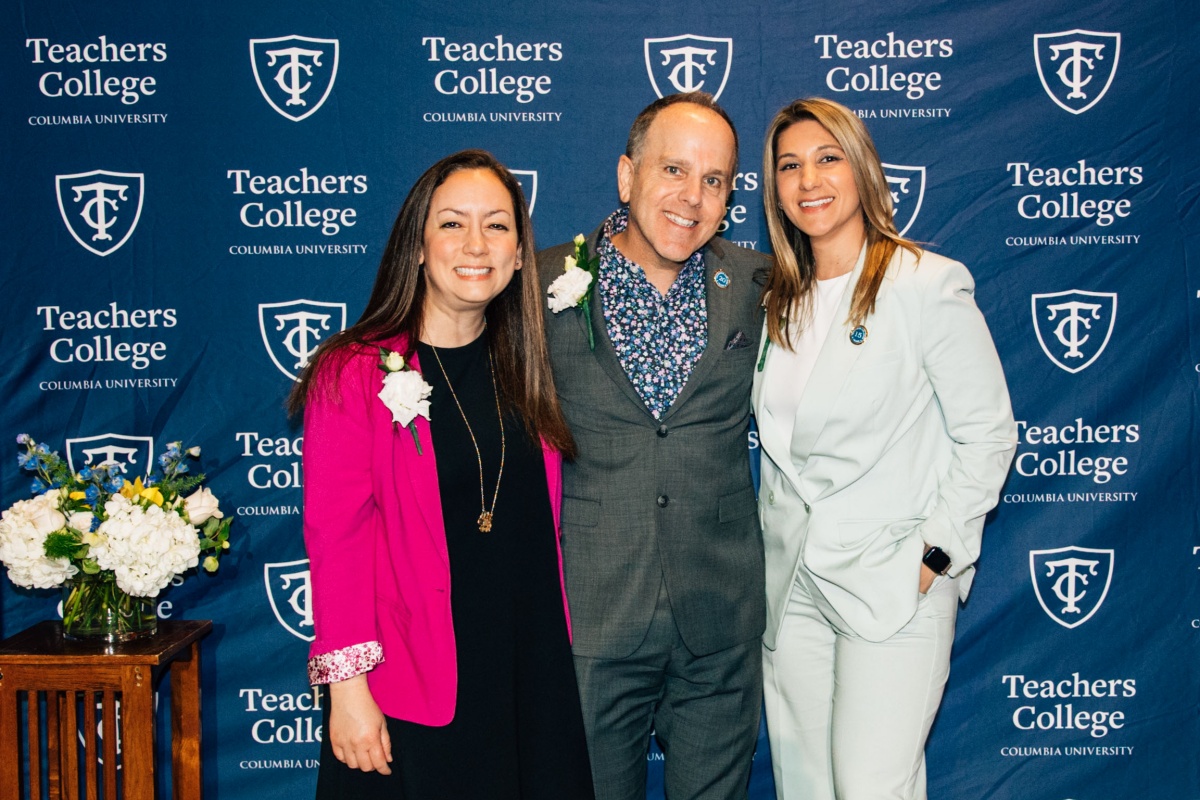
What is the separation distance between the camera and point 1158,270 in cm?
309

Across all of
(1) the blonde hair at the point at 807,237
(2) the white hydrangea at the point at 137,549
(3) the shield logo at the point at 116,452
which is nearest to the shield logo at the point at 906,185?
(1) the blonde hair at the point at 807,237

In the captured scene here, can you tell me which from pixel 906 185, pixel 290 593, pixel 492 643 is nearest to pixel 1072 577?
pixel 906 185

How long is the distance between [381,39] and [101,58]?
87 cm

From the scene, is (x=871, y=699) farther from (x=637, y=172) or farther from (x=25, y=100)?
(x=25, y=100)

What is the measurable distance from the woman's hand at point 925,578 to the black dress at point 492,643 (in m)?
0.85

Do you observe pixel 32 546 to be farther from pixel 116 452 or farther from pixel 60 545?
pixel 116 452

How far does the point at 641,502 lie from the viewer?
89.3 inches

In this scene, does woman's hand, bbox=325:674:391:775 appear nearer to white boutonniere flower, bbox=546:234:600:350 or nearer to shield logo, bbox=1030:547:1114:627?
white boutonniere flower, bbox=546:234:600:350

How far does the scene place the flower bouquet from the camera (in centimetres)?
254

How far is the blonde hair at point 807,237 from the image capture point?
2.28 m

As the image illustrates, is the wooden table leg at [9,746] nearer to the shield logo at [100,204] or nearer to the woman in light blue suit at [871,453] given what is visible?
the shield logo at [100,204]

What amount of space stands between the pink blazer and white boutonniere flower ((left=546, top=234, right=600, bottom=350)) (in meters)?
0.47

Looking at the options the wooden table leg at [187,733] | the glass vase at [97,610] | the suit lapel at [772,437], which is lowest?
the wooden table leg at [187,733]

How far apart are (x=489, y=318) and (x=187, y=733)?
63.6 inches
